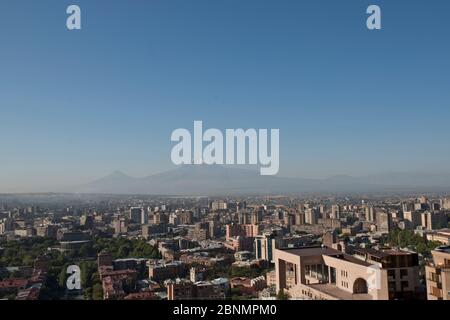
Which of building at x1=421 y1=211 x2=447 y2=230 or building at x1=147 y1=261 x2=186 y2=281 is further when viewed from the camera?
building at x1=421 y1=211 x2=447 y2=230

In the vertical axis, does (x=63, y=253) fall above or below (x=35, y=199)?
below

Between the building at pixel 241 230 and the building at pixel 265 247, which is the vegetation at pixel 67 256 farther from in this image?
the building at pixel 241 230

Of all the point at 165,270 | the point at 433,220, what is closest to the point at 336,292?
the point at 165,270

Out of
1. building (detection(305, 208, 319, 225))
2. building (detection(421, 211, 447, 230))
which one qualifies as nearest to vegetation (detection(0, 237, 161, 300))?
building (detection(305, 208, 319, 225))

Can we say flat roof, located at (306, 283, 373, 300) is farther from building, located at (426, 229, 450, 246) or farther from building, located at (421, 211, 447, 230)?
building, located at (421, 211, 447, 230)

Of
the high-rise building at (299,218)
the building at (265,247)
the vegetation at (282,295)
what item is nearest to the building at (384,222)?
the high-rise building at (299,218)
